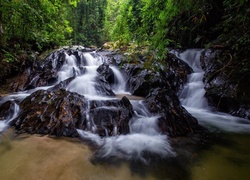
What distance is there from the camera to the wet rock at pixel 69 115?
13.2 feet

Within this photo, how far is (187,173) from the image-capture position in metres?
2.76

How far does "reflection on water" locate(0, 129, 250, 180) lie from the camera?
2650mm

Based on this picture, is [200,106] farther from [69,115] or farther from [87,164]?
[87,164]

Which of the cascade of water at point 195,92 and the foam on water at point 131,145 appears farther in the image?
the cascade of water at point 195,92

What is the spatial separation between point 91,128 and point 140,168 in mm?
1675

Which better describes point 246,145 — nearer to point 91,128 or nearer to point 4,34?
point 91,128

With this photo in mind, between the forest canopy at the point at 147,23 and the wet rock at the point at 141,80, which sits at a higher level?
the forest canopy at the point at 147,23

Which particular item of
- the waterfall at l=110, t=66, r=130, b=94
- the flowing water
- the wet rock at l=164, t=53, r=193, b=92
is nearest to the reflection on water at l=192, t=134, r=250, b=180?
the flowing water

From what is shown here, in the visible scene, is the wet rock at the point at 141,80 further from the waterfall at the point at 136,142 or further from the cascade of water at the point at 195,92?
the waterfall at the point at 136,142

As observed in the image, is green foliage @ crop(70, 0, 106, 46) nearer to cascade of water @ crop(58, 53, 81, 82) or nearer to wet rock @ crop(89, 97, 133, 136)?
cascade of water @ crop(58, 53, 81, 82)

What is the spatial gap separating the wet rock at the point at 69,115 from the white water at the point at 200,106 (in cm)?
255

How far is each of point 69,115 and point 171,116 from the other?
2.54 metres

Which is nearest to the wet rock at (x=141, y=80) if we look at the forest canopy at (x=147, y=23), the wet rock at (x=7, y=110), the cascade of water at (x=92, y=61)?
the forest canopy at (x=147, y=23)

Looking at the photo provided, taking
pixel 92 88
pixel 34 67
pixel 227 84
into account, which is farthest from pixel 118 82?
pixel 227 84
